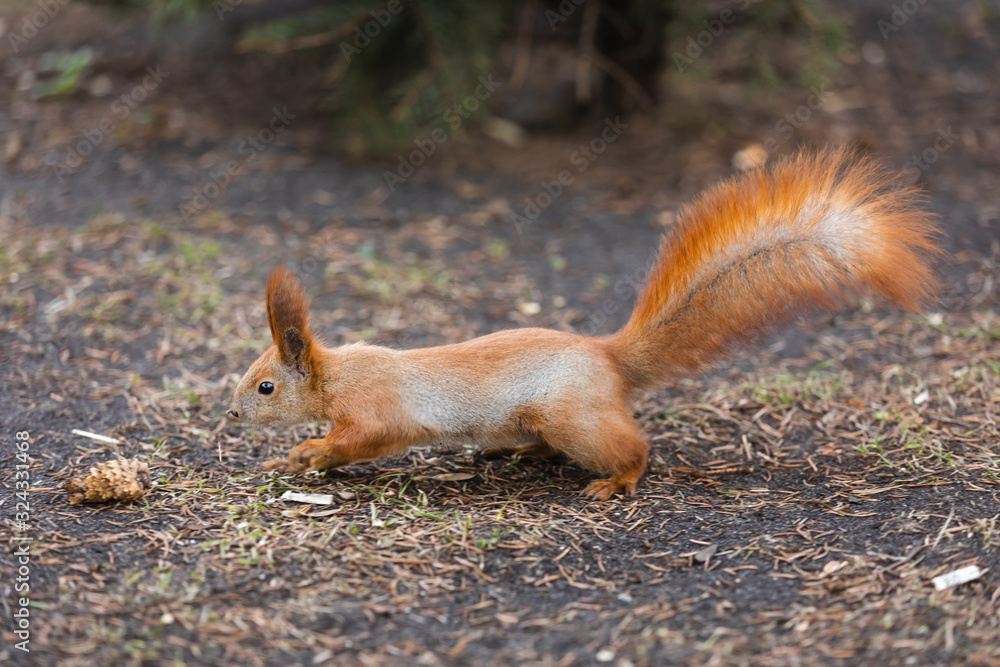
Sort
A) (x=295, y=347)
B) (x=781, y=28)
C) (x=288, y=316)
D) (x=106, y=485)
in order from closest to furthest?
1. (x=106, y=485)
2. (x=288, y=316)
3. (x=295, y=347)
4. (x=781, y=28)

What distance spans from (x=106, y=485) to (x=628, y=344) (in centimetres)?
204

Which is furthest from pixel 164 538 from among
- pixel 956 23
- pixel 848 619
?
pixel 956 23

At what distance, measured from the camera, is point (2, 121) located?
24.4 ft

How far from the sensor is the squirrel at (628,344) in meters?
3.25

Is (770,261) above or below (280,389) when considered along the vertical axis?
above

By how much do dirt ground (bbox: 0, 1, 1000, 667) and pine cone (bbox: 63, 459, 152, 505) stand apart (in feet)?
0.24

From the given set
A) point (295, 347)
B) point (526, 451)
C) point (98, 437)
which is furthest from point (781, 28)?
point (98, 437)

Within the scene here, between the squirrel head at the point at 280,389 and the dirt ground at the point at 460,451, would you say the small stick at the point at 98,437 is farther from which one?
the squirrel head at the point at 280,389

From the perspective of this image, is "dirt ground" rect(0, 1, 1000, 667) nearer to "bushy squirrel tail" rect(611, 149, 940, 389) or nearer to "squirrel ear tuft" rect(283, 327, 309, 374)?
"squirrel ear tuft" rect(283, 327, 309, 374)

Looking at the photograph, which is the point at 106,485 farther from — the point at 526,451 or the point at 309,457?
the point at 526,451

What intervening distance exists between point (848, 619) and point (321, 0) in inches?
262

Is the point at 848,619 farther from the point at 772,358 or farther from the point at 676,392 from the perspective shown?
the point at 772,358

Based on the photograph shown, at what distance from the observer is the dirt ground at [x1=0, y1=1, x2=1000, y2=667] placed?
2658mm

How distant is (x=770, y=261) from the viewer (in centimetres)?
332
